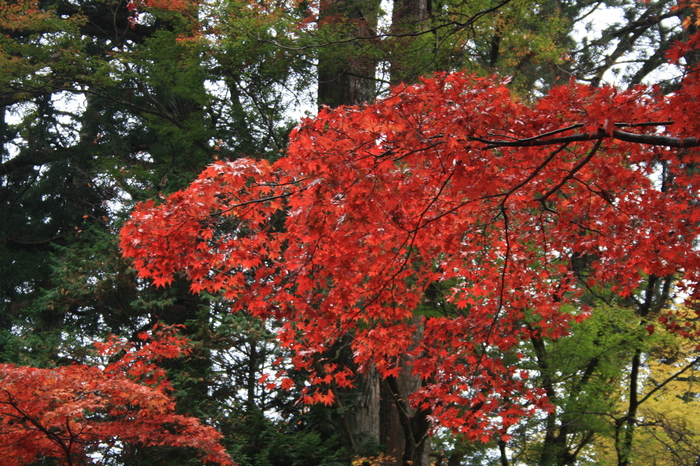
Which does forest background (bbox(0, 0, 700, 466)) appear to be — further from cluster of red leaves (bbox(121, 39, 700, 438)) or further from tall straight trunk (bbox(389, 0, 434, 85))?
cluster of red leaves (bbox(121, 39, 700, 438))

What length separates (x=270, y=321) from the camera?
34.3 feet

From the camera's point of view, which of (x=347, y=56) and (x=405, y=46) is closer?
(x=405, y=46)

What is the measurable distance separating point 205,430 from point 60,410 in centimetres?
176

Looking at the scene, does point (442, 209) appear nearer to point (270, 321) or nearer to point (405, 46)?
point (405, 46)

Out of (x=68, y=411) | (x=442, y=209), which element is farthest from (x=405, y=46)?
(x=68, y=411)

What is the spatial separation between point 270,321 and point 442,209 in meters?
6.18

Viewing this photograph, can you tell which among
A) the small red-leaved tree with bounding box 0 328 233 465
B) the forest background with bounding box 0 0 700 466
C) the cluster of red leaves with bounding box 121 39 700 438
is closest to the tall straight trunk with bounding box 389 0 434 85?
the forest background with bounding box 0 0 700 466

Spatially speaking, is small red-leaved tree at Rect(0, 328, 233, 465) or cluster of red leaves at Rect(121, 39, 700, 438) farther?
small red-leaved tree at Rect(0, 328, 233, 465)

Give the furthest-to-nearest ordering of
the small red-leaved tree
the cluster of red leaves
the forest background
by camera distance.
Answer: the forest background < the small red-leaved tree < the cluster of red leaves

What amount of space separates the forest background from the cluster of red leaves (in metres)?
1.95

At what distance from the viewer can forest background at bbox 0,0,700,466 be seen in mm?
8320

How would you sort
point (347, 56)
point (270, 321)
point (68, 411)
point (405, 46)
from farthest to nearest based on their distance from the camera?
point (270, 321), point (347, 56), point (405, 46), point (68, 411)

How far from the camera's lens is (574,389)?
8484 millimetres

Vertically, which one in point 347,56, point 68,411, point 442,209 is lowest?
point 68,411
